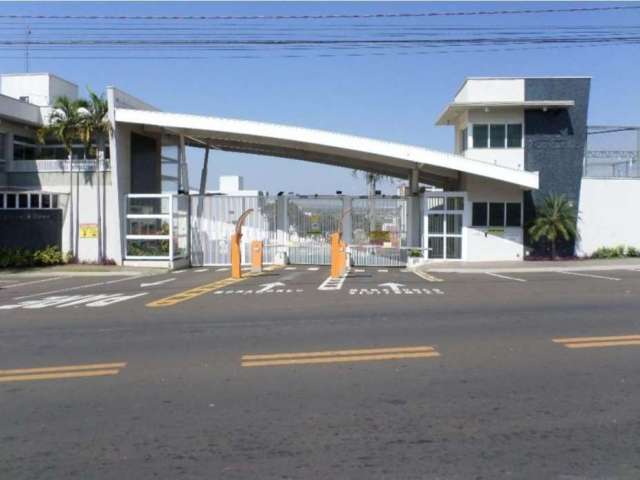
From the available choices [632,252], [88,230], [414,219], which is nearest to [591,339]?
[414,219]

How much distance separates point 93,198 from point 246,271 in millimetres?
7689

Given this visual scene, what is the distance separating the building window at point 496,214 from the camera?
2794cm

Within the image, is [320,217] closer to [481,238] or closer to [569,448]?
[481,238]

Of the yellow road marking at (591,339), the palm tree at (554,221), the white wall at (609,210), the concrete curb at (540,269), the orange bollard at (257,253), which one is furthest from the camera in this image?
the white wall at (609,210)

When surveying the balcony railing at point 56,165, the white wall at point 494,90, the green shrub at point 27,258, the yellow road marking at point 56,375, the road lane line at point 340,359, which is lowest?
the yellow road marking at point 56,375

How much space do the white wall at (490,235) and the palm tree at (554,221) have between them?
974 mm

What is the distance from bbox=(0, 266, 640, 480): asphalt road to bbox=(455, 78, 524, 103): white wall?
1728 cm

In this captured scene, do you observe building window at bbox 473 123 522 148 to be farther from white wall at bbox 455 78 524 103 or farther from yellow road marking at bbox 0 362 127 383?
yellow road marking at bbox 0 362 127 383

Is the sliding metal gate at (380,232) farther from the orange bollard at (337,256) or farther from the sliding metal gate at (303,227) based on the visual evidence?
the orange bollard at (337,256)

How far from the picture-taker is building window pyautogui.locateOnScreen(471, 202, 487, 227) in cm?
2789

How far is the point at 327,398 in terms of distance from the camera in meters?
6.04

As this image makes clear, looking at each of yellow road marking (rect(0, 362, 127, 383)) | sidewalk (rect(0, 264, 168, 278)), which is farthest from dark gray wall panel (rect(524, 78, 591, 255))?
yellow road marking (rect(0, 362, 127, 383))

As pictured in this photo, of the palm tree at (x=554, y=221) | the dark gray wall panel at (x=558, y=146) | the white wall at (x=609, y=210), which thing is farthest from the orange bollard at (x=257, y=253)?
the white wall at (x=609, y=210)

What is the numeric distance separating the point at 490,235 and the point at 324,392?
22873 mm
